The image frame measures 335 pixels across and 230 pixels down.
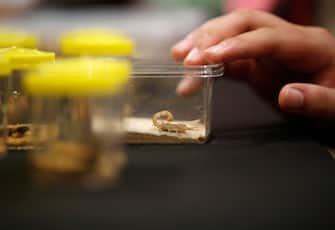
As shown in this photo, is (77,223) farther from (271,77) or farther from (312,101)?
(271,77)

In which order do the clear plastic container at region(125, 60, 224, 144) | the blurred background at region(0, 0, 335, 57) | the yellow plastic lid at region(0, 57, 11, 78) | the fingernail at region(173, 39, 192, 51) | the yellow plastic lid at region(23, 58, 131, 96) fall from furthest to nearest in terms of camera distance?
the blurred background at region(0, 0, 335, 57)
the fingernail at region(173, 39, 192, 51)
the clear plastic container at region(125, 60, 224, 144)
the yellow plastic lid at region(0, 57, 11, 78)
the yellow plastic lid at region(23, 58, 131, 96)

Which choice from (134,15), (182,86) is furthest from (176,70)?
(134,15)

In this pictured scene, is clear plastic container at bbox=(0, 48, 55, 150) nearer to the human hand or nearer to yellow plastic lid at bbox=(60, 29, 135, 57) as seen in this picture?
yellow plastic lid at bbox=(60, 29, 135, 57)

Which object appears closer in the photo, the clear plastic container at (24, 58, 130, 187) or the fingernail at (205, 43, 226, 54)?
the clear plastic container at (24, 58, 130, 187)

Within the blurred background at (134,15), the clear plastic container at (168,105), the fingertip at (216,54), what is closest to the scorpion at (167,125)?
the clear plastic container at (168,105)

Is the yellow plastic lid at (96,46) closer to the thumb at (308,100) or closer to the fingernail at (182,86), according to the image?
the fingernail at (182,86)

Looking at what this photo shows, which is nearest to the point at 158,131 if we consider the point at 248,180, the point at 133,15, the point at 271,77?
the point at 248,180

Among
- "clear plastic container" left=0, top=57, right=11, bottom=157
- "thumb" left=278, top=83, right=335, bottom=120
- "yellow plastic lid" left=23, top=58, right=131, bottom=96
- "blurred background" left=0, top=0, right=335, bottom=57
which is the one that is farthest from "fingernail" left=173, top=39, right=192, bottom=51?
"blurred background" left=0, top=0, right=335, bottom=57

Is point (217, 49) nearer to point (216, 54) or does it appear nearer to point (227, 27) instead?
point (216, 54)
